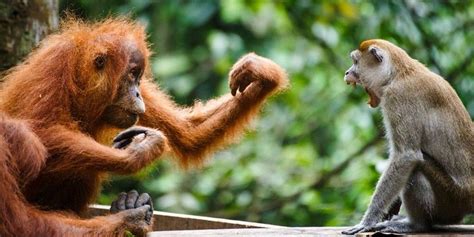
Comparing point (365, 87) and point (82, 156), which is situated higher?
point (365, 87)

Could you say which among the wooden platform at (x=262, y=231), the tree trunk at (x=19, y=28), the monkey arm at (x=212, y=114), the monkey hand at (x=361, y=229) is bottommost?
the monkey hand at (x=361, y=229)

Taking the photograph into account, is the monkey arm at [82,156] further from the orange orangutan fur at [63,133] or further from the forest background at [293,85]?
the forest background at [293,85]

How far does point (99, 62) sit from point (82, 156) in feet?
1.51

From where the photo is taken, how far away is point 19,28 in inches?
178

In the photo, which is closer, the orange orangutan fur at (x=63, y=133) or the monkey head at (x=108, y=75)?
the orange orangutan fur at (x=63, y=133)

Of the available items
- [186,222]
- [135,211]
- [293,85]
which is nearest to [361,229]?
[135,211]

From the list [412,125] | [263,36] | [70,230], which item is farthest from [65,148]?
[263,36]

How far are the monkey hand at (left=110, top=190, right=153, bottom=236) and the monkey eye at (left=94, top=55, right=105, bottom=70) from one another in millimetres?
514

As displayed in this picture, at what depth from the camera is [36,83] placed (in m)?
3.91

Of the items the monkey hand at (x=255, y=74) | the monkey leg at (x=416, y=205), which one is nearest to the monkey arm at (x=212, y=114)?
the monkey hand at (x=255, y=74)

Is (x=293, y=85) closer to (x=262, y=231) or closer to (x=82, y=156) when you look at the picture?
(x=262, y=231)

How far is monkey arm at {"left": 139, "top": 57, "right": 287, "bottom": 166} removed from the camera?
468cm

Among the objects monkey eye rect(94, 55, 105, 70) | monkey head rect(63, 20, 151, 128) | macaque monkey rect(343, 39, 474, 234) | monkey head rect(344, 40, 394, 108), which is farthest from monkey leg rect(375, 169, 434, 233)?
monkey eye rect(94, 55, 105, 70)

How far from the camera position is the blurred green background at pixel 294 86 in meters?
6.76
